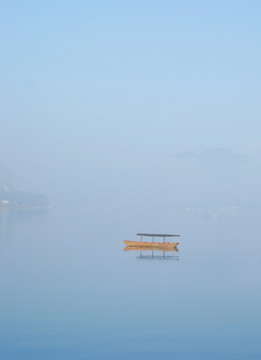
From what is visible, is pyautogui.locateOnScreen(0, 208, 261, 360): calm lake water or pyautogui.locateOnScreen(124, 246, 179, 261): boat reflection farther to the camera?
pyautogui.locateOnScreen(124, 246, 179, 261): boat reflection

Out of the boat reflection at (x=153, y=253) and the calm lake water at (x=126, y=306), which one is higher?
the boat reflection at (x=153, y=253)

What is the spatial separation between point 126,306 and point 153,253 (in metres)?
36.8

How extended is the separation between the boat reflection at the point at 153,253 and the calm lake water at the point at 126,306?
198cm

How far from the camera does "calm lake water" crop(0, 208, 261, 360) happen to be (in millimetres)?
31141

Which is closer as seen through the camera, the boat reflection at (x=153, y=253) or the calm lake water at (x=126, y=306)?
the calm lake water at (x=126, y=306)

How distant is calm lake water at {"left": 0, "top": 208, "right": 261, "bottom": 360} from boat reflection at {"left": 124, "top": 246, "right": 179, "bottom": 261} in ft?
6.51

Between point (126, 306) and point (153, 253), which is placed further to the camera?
point (153, 253)

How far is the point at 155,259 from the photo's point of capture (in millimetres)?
70812

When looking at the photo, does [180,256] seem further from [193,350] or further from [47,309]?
[193,350]

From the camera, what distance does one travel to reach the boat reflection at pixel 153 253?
72.1 meters

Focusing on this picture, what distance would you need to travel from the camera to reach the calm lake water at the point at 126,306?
31141mm

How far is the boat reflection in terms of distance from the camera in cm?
7206

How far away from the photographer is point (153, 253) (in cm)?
7756

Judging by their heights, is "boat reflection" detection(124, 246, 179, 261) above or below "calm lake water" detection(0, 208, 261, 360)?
above
